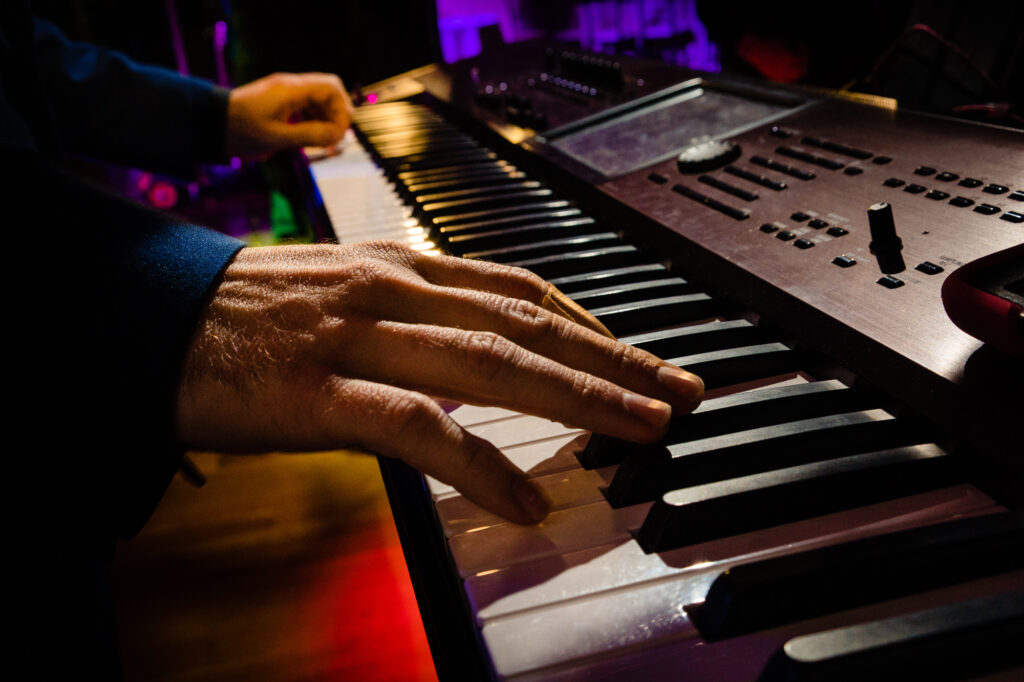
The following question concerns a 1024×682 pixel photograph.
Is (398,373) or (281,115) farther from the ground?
(281,115)

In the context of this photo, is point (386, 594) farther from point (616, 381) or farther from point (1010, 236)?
point (1010, 236)

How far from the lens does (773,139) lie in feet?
3.69

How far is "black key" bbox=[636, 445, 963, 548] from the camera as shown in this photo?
52cm

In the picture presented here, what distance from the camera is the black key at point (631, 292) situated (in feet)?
2.96

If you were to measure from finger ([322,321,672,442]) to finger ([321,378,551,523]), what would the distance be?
0.14 ft

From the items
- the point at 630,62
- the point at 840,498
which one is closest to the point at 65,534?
the point at 840,498

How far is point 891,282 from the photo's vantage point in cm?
69

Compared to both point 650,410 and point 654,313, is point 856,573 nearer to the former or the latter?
point 650,410

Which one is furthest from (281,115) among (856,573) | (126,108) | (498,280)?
(856,573)

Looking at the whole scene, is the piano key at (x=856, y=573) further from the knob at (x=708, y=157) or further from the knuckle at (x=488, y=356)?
the knob at (x=708, y=157)

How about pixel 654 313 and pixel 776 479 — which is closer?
pixel 776 479

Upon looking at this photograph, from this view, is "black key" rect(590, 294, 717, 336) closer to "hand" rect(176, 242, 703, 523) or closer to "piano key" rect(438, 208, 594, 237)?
"hand" rect(176, 242, 703, 523)

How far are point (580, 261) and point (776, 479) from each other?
0.55 meters

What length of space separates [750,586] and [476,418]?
39cm
